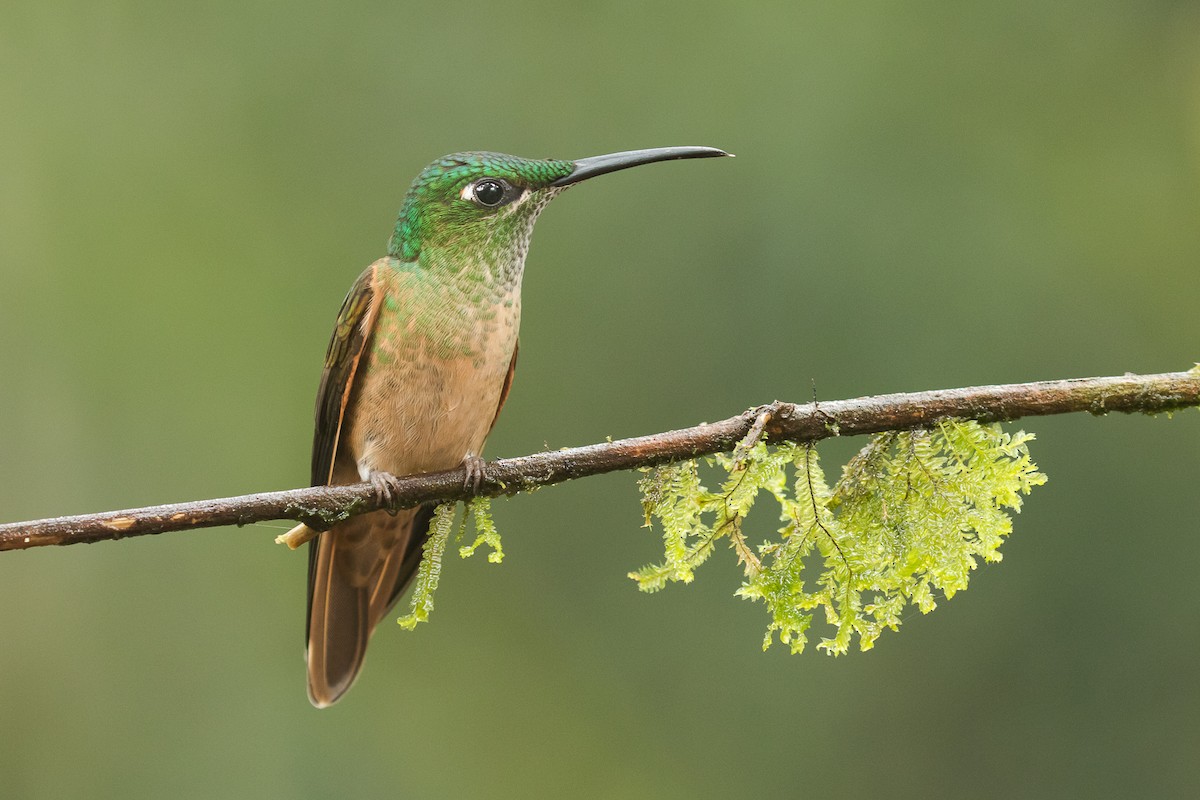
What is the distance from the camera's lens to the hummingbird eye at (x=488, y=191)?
371 cm

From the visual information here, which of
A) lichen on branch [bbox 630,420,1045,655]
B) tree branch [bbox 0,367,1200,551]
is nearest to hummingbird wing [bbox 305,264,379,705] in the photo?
tree branch [bbox 0,367,1200,551]

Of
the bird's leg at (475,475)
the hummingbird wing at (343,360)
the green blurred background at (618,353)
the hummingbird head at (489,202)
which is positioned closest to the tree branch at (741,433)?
the bird's leg at (475,475)

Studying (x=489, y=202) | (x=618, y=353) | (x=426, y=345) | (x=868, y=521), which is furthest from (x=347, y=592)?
(x=618, y=353)

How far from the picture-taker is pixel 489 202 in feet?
12.2

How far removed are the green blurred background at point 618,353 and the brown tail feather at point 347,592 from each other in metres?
2.81

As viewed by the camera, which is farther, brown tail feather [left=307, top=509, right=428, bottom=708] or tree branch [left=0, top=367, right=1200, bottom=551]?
brown tail feather [left=307, top=509, right=428, bottom=708]

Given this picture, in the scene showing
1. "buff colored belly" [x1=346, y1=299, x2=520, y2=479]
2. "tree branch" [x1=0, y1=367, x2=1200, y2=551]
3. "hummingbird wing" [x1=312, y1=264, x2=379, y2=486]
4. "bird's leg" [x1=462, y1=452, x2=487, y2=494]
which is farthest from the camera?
"hummingbird wing" [x1=312, y1=264, x2=379, y2=486]

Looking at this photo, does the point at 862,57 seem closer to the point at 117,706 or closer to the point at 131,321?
the point at 131,321

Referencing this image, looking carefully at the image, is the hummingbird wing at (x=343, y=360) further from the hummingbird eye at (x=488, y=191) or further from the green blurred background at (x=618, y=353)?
the green blurred background at (x=618, y=353)

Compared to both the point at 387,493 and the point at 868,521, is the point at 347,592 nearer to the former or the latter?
the point at 387,493

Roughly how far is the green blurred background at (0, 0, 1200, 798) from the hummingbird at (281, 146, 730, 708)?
2851 mm

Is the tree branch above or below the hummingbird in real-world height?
below

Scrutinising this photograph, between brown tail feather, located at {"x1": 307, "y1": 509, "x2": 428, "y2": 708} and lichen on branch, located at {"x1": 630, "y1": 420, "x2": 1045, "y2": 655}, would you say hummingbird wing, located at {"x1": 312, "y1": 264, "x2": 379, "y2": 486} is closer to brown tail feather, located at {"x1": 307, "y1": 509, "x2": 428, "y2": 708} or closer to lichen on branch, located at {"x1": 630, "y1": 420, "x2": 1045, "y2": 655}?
brown tail feather, located at {"x1": 307, "y1": 509, "x2": 428, "y2": 708}

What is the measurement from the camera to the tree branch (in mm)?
2264
